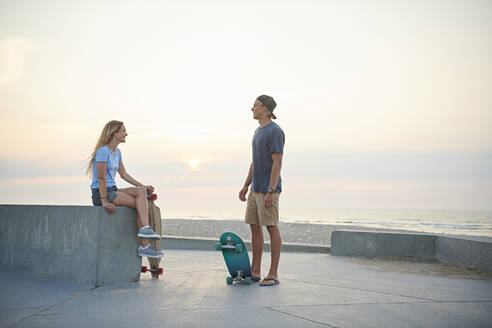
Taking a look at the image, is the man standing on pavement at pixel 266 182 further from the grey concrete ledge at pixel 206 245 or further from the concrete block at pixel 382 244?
the grey concrete ledge at pixel 206 245

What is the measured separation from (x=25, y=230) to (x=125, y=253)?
141 centimetres

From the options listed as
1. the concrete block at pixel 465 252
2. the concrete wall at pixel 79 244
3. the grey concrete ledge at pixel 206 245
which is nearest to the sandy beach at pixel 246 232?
the grey concrete ledge at pixel 206 245

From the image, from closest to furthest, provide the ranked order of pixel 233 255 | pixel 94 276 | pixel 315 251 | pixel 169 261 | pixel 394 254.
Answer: pixel 94 276
pixel 233 255
pixel 169 261
pixel 394 254
pixel 315 251

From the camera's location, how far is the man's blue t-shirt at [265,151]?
17.2 feet

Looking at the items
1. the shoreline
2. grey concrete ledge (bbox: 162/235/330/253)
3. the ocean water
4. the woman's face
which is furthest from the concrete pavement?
the ocean water

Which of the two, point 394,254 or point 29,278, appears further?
point 394,254

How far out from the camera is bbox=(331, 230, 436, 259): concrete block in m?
8.42

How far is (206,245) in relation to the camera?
10555 millimetres

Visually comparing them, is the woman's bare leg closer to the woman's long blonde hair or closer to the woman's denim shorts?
the woman's denim shorts

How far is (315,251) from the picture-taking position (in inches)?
389

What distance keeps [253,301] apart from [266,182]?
59.6 inches

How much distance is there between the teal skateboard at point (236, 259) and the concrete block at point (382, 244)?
164 inches

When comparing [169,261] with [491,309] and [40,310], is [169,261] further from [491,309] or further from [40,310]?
[491,309]

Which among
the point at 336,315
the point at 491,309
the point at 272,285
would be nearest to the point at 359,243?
the point at 272,285
